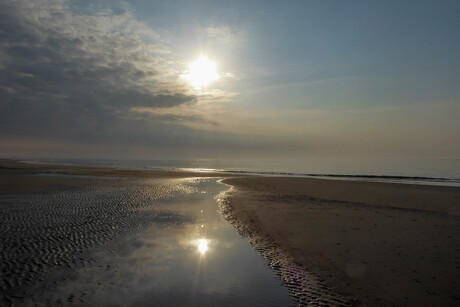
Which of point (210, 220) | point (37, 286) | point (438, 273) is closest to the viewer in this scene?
point (37, 286)

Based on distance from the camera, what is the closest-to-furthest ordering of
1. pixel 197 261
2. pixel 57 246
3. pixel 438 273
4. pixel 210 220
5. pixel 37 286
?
pixel 37 286, pixel 438 273, pixel 197 261, pixel 57 246, pixel 210 220

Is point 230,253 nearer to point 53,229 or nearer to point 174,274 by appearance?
point 174,274

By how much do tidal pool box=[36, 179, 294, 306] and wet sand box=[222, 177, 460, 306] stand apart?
1.07 meters

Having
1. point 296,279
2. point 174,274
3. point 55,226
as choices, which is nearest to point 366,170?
point 296,279

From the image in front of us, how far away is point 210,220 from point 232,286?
9459 mm

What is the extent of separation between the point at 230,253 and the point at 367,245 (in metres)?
5.93

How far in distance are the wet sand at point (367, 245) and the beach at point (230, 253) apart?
0.05 metres

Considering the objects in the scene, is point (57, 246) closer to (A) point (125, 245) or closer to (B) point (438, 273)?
(A) point (125, 245)

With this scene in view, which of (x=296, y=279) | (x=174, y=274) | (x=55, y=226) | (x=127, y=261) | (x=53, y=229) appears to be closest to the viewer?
(x=296, y=279)

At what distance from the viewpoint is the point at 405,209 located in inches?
793

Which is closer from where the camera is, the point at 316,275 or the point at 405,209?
the point at 316,275

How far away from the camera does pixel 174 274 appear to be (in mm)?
8992

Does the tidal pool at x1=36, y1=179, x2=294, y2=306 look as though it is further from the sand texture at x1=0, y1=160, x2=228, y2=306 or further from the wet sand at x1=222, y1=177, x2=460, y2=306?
the wet sand at x1=222, y1=177, x2=460, y2=306

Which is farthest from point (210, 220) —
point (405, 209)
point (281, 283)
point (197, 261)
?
point (405, 209)
